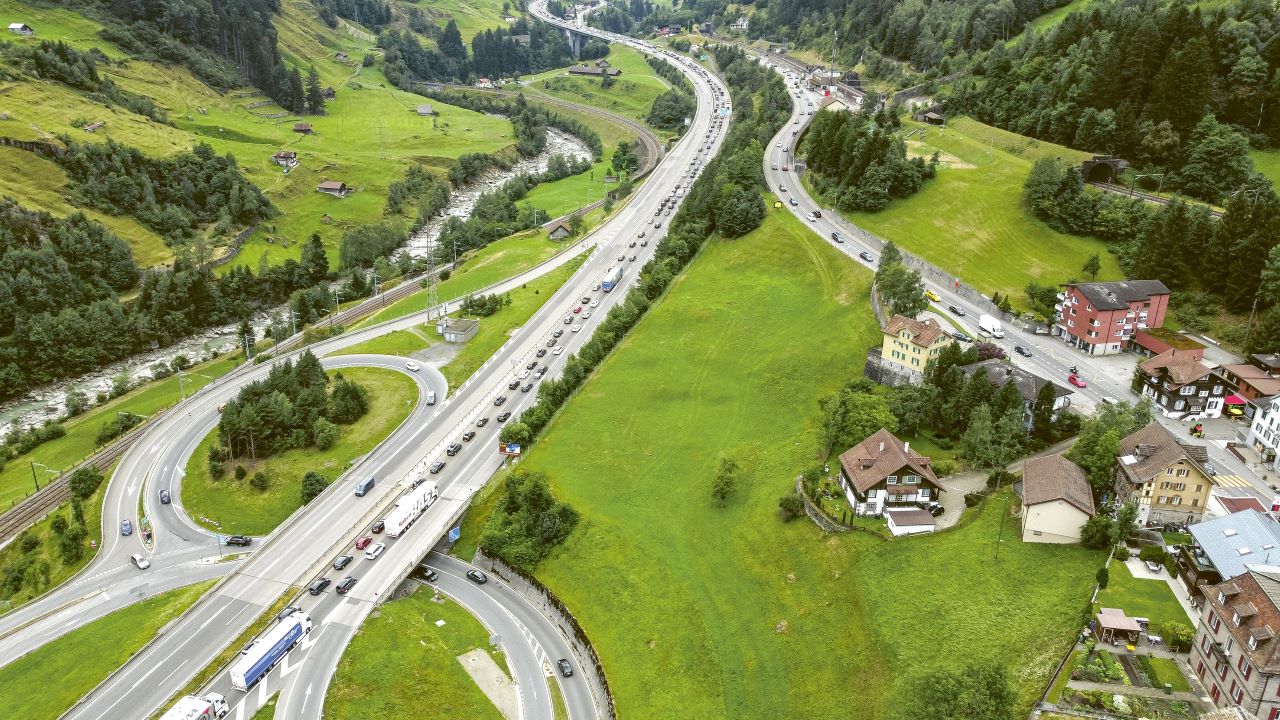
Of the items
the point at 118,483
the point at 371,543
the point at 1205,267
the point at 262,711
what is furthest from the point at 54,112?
the point at 1205,267

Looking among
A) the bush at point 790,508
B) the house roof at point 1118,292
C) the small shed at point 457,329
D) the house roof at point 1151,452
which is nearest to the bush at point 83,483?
the small shed at point 457,329

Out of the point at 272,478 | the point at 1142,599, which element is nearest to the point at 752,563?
the point at 1142,599

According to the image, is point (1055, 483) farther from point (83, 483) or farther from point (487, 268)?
point (487, 268)

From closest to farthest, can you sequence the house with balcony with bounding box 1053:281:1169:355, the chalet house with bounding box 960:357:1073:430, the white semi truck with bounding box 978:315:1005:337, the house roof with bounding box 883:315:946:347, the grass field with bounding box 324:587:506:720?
the grass field with bounding box 324:587:506:720
the chalet house with bounding box 960:357:1073:430
the house roof with bounding box 883:315:946:347
the house with balcony with bounding box 1053:281:1169:355
the white semi truck with bounding box 978:315:1005:337

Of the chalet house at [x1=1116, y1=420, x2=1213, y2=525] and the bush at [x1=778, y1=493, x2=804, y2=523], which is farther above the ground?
the chalet house at [x1=1116, y1=420, x2=1213, y2=525]

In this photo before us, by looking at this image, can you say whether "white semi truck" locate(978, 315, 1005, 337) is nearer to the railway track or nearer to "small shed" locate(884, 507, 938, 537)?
"small shed" locate(884, 507, 938, 537)

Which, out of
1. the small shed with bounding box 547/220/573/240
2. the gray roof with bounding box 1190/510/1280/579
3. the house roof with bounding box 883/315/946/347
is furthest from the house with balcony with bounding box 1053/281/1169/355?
the small shed with bounding box 547/220/573/240

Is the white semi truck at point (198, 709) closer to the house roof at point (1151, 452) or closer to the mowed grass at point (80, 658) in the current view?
the mowed grass at point (80, 658)
